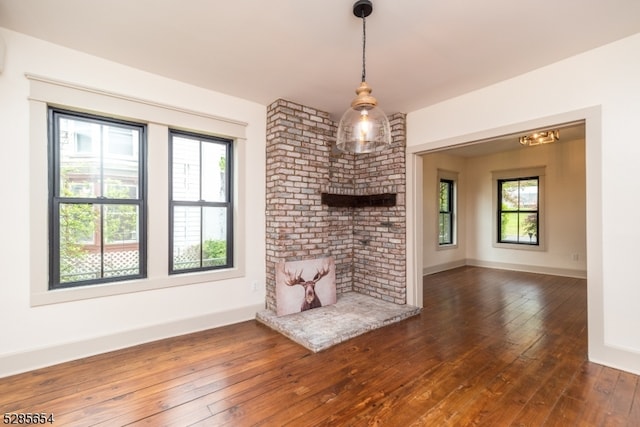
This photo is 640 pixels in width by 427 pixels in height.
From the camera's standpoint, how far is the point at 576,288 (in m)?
5.13

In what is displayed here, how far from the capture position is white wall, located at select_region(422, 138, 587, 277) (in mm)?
6012

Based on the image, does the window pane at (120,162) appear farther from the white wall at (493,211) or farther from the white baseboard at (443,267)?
the white baseboard at (443,267)

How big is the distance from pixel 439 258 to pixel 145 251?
6003mm

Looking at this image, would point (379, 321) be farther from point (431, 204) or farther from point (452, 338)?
point (431, 204)

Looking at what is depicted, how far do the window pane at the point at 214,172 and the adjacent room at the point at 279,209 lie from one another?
0.09 feet

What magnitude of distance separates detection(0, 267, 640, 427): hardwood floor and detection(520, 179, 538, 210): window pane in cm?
405

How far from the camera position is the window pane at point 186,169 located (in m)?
3.39

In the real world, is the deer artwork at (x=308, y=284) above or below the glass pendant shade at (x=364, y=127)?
below

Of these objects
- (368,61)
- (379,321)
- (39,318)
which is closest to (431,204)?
(379,321)

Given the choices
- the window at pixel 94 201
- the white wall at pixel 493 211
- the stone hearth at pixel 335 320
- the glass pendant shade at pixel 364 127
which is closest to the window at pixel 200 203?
the window at pixel 94 201

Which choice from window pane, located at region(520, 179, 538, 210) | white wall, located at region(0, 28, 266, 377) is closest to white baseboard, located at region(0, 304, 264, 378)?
white wall, located at region(0, 28, 266, 377)

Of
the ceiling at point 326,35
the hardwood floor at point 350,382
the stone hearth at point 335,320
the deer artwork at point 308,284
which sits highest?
the ceiling at point 326,35

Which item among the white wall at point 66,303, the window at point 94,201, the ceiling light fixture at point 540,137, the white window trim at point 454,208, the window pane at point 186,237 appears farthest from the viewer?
the white window trim at point 454,208

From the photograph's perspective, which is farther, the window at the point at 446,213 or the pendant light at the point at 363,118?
the window at the point at 446,213
